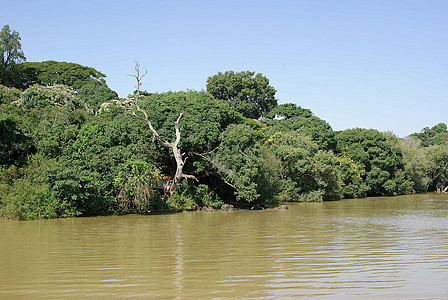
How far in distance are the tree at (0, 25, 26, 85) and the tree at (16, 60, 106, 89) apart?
4.19 metres

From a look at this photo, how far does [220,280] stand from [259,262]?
1.80 meters

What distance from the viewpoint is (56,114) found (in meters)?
24.4

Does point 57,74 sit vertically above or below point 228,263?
above

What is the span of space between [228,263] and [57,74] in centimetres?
5355

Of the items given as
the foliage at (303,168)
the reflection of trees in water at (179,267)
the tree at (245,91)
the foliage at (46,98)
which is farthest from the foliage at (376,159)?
the reflection of trees in water at (179,267)

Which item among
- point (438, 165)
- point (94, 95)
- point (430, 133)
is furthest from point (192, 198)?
point (430, 133)

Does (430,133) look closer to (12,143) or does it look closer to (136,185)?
(136,185)

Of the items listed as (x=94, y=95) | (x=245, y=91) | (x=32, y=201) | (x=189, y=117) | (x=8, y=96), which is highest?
(x=245, y=91)

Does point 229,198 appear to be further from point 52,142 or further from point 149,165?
point 52,142

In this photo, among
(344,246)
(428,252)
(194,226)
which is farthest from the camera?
(194,226)

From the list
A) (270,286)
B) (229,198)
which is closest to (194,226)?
(270,286)

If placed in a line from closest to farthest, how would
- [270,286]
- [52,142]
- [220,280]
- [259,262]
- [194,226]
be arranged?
[270,286] → [220,280] → [259,262] → [194,226] → [52,142]

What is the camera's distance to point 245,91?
63094 millimetres

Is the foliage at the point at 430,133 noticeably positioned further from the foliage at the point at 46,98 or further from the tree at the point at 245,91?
the foliage at the point at 46,98
